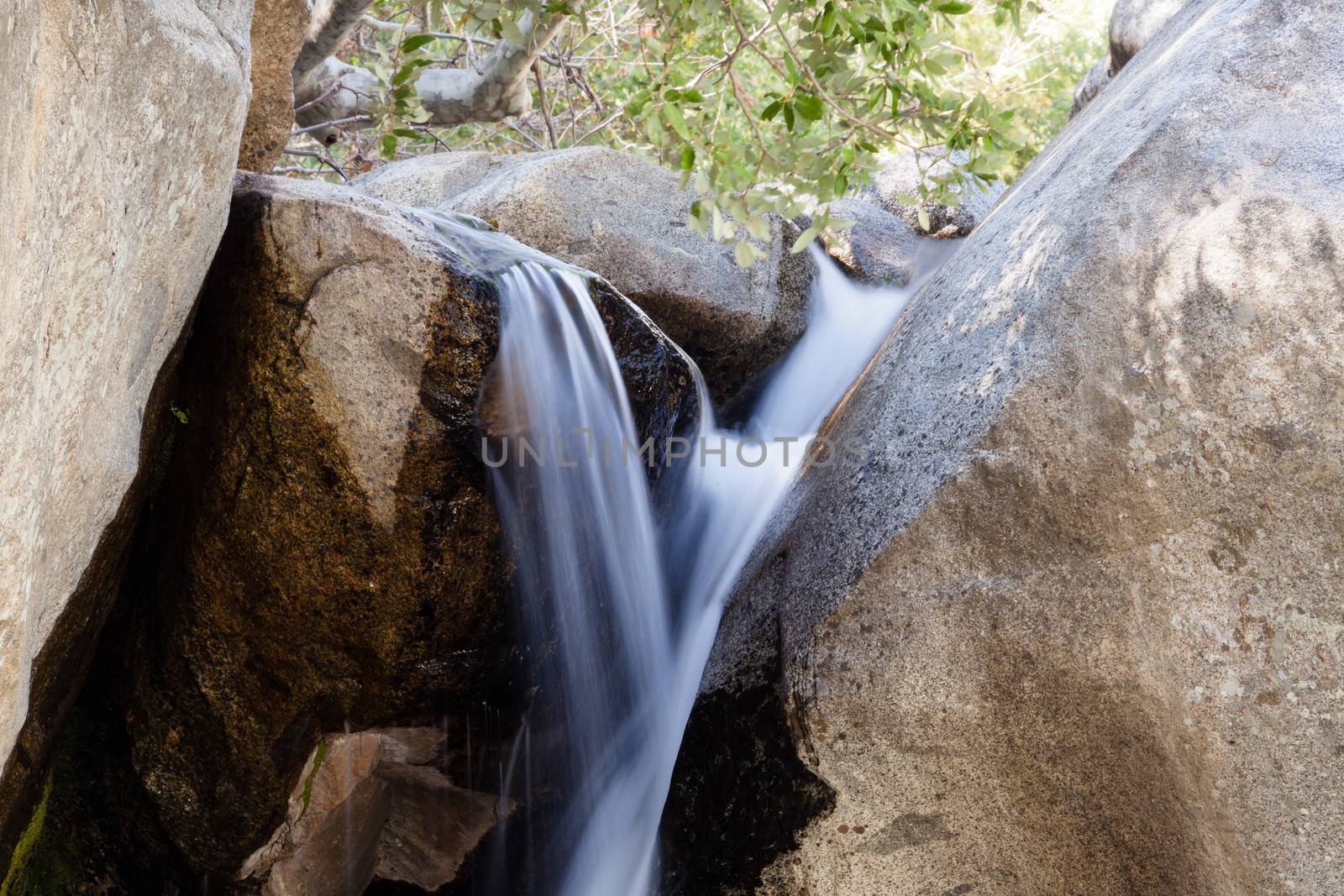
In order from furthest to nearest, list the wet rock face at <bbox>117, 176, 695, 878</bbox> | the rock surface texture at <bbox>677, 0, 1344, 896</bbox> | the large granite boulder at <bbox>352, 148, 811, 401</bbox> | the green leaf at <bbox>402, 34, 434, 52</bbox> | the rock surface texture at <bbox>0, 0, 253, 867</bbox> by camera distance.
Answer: the large granite boulder at <bbox>352, 148, 811, 401</bbox> → the green leaf at <bbox>402, 34, 434, 52</bbox> → the wet rock face at <bbox>117, 176, 695, 878</bbox> → the rock surface texture at <bbox>677, 0, 1344, 896</bbox> → the rock surface texture at <bbox>0, 0, 253, 867</bbox>

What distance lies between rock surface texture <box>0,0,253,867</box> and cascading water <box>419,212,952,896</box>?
98 cm

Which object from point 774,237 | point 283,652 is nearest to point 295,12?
point 283,652

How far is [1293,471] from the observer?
2.70 metres

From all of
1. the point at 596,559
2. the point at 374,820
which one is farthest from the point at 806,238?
the point at 374,820

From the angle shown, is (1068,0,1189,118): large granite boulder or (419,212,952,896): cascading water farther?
(1068,0,1189,118): large granite boulder

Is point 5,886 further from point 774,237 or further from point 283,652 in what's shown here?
point 774,237

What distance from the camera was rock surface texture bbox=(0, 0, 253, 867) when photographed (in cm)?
169

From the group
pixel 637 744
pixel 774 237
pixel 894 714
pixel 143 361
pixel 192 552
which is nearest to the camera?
pixel 143 361

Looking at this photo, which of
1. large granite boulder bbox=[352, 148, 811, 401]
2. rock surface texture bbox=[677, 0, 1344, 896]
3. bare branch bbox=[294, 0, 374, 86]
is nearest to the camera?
rock surface texture bbox=[677, 0, 1344, 896]

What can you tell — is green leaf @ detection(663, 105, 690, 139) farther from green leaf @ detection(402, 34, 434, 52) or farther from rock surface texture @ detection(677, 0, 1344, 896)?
green leaf @ detection(402, 34, 434, 52)

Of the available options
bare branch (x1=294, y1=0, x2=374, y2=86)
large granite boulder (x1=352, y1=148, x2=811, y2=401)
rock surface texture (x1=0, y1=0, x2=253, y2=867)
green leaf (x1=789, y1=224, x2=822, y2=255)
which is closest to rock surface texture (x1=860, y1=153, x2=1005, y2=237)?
large granite boulder (x1=352, y1=148, x2=811, y2=401)

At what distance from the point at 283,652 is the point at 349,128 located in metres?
5.32

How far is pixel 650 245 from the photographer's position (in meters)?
5.52

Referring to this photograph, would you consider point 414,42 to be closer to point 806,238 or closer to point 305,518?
point 806,238
